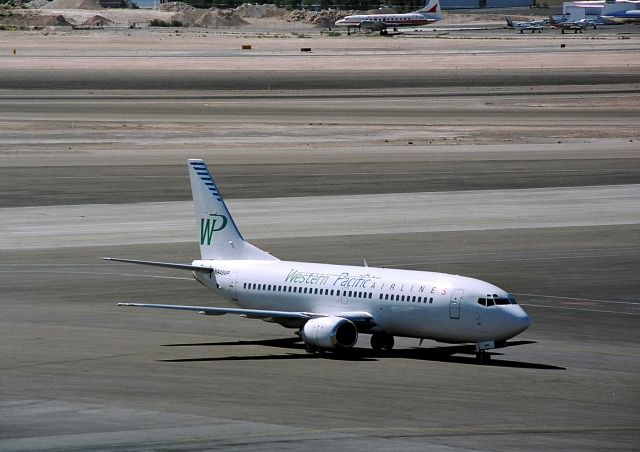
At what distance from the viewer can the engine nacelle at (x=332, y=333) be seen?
49.2 metres

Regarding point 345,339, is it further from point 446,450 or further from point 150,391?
point 446,450

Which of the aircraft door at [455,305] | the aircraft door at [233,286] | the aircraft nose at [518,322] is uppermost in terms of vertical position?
the aircraft door at [455,305]

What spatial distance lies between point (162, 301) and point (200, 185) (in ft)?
26.8

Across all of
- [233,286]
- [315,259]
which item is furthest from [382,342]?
[315,259]

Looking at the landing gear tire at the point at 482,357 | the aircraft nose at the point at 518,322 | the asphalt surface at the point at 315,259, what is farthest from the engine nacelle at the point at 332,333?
the aircraft nose at the point at 518,322

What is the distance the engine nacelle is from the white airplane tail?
7844mm

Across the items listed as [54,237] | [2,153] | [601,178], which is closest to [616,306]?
[54,237]

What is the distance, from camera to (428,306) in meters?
48.3

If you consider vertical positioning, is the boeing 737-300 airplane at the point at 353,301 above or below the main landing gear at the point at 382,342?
above

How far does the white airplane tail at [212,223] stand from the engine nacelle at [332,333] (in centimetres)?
784

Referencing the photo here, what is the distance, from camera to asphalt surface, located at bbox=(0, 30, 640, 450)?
130 ft

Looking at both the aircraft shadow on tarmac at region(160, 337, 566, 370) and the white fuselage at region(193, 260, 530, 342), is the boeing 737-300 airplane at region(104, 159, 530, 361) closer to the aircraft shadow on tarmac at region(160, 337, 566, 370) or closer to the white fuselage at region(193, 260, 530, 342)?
the white fuselage at region(193, 260, 530, 342)

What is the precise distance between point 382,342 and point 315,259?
2486cm

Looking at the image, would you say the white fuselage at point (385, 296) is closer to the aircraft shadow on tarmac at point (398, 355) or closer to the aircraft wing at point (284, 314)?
the aircraft wing at point (284, 314)
